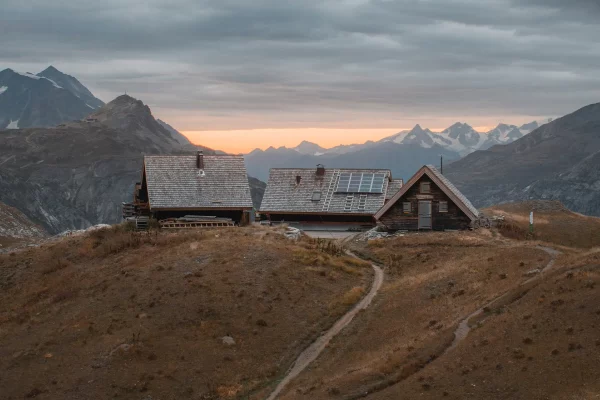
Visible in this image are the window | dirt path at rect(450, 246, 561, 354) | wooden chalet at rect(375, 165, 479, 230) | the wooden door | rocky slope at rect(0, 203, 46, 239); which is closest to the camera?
dirt path at rect(450, 246, 561, 354)

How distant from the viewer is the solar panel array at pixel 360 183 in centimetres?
6788

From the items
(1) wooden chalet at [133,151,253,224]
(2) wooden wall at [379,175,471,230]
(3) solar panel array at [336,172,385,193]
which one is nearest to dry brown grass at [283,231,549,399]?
(2) wooden wall at [379,175,471,230]

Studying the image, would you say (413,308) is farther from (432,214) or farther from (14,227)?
(14,227)

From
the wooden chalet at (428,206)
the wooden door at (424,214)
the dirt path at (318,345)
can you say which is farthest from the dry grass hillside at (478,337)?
the wooden door at (424,214)

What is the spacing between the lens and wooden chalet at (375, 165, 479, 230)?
195 ft

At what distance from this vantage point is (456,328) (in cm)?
2972

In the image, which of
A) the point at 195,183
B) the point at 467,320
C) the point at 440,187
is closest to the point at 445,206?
the point at 440,187

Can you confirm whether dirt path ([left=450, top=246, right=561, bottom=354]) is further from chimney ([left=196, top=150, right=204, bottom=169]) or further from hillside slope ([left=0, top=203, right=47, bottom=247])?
hillside slope ([left=0, top=203, right=47, bottom=247])

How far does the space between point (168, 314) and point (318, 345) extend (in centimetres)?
764

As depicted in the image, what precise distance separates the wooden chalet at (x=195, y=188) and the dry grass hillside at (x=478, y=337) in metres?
24.0

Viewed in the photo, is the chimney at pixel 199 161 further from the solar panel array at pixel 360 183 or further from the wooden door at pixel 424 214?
the wooden door at pixel 424 214

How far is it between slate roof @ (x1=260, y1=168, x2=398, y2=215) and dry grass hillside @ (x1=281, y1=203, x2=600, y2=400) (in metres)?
23.2

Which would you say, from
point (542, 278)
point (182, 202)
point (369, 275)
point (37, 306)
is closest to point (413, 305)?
point (542, 278)

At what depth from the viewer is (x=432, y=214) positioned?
59875 millimetres
